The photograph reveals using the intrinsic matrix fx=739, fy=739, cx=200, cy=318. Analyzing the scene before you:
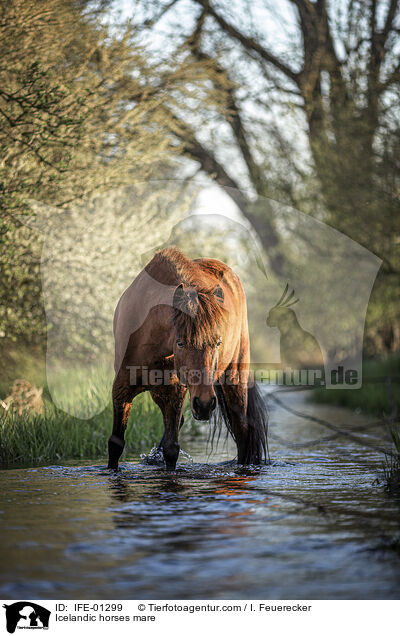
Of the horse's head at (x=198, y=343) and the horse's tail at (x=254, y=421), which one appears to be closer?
the horse's head at (x=198, y=343)

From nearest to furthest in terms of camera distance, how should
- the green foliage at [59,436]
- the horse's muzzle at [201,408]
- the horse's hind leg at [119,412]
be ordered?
the horse's muzzle at [201,408]
the horse's hind leg at [119,412]
the green foliage at [59,436]

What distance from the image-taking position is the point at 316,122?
16.7m

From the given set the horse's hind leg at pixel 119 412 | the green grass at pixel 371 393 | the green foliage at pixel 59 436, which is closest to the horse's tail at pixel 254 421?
the horse's hind leg at pixel 119 412

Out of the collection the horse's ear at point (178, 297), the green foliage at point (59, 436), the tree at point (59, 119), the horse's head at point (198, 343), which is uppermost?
the tree at point (59, 119)

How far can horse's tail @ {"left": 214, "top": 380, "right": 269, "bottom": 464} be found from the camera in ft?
21.9

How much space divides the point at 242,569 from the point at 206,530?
0.76 meters

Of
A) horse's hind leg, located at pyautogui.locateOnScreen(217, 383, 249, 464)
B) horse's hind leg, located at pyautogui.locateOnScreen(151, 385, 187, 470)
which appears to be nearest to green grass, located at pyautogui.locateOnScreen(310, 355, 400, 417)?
horse's hind leg, located at pyautogui.locateOnScreen(217, 383, 249, 464)

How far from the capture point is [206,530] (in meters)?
4.15

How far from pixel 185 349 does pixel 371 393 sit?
8.06m

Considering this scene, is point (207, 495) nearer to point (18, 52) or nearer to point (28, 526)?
point (28, 526)

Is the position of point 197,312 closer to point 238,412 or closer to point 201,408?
point 201,408
